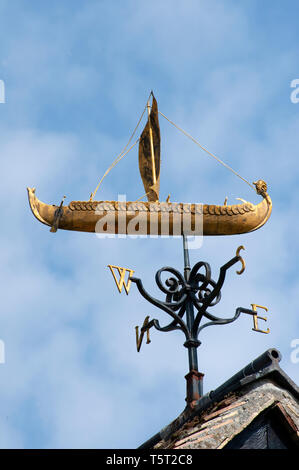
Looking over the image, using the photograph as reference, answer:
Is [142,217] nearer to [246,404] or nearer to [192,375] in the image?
[192,375]

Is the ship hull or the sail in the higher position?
the sail

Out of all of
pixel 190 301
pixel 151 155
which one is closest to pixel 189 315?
pixel 190 301

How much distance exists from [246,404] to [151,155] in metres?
5.49

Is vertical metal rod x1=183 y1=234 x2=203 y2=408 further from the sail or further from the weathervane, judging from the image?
the sail

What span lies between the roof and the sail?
4.49 metres

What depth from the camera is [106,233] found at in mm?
10391

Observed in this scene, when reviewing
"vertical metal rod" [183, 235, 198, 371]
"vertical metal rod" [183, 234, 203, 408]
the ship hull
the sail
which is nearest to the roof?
"vertical metal rod" [183, 234, 203, 408]

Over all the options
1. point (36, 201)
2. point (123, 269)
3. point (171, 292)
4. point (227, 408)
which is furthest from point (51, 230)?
point (227, 408)

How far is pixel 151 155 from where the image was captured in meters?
11.3

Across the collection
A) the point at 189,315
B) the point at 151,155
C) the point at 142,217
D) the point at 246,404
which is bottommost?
the point at 246,404

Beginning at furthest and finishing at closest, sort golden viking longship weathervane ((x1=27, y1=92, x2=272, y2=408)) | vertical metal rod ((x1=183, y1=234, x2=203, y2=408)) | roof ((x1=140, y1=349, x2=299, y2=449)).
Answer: golden viking longship weathervane ((x1=27, y1=92, x2=272, y2=408)) → vertical metal rod ((x1=183, y1=234, x2=203, y2=408)) → roof ((x1=140, y1=349, x2=299, y2=449))

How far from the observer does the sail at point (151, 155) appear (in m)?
11.0

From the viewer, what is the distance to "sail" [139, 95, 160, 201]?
1098 cm

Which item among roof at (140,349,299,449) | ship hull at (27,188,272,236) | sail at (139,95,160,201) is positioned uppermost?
sail at (139,95,160,201)
